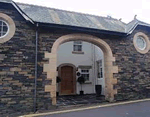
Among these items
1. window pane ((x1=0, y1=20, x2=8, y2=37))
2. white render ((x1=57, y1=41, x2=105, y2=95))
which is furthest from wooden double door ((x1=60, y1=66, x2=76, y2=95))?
window pane ((x1=0, y1=20, x2=8, y2=37))

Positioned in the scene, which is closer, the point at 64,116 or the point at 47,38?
the point at 64,116

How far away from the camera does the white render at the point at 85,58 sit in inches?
500

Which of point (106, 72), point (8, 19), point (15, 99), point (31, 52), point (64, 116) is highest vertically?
point (8, 19)

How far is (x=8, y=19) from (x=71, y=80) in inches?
309

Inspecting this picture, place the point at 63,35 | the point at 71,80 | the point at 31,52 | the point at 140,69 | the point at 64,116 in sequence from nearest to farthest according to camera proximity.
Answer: the point at 64,116, the point at 31,52, the point at 63,35, the point at 140,69, the point at 71,80

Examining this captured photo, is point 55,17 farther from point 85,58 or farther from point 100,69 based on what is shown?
point 100,69

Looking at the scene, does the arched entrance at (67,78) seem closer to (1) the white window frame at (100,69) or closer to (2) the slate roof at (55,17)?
(1) the white window frame at (100,69)

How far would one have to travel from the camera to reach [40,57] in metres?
6.94

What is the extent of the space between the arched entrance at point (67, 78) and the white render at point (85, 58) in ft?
1.17

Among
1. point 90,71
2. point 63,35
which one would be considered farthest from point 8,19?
point 90,71

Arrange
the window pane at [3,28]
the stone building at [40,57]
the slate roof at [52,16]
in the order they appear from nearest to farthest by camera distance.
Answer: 1. the stone building at [40,57]
2. the window pane at [3,28]
3. the slate roof at [52,16]

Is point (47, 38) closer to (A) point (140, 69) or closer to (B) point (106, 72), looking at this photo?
(B) point (106, 72)

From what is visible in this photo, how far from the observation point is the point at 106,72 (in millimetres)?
8602

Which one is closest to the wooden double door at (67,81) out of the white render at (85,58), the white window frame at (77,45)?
the white render at (85,58)
